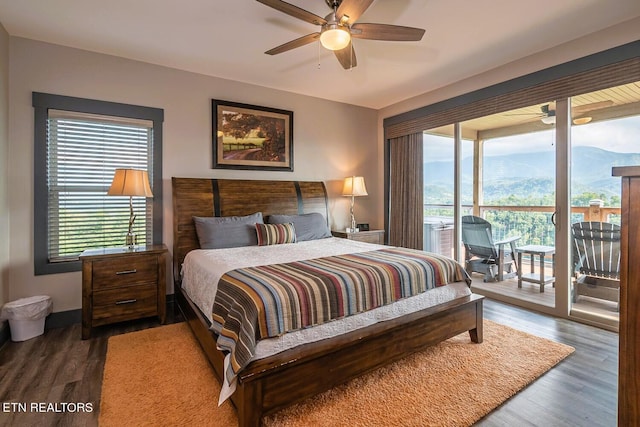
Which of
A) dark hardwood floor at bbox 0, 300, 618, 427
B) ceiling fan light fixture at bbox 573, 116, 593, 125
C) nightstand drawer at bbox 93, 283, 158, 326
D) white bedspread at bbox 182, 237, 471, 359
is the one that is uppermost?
ceiling fan light fixture at bbox 573, 116, 593, 125

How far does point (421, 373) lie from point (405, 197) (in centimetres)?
310

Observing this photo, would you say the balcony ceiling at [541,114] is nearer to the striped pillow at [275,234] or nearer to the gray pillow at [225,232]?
Answer: the striped pillow at [275,234]

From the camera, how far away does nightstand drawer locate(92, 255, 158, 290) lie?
2.83m

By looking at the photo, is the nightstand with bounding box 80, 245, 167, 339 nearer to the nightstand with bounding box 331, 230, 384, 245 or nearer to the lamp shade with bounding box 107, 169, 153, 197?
the lamp shade with bounding box 107, 169, 153, 197

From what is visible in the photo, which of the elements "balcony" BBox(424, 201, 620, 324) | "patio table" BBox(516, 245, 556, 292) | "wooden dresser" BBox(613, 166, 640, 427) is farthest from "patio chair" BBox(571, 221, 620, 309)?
"wooden dresser" BBox(613, 166, 640, 427)

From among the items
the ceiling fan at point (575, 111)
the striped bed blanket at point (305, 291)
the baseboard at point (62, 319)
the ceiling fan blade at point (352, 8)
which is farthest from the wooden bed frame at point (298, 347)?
the ceiling fan at point (575, 111)

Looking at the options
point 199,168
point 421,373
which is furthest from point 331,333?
point 199,168

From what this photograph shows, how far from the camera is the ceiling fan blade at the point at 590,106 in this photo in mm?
3076

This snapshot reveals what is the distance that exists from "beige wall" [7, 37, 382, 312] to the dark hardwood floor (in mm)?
713

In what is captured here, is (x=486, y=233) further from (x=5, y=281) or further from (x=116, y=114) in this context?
(x=5, y=281)

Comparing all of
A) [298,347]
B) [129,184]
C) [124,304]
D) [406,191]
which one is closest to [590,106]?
[406,191]

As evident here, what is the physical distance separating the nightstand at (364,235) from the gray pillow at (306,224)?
431 mm

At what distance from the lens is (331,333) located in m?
1.91

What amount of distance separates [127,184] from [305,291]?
7.32 feet
